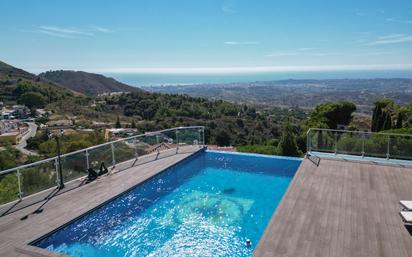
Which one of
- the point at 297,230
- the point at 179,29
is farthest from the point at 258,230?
the point at 179,29

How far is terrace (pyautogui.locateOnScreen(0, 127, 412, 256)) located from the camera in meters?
4.68

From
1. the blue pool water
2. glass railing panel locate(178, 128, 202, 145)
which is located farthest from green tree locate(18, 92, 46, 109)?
the blue pool water

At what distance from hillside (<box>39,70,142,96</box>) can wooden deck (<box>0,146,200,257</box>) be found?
360 feet

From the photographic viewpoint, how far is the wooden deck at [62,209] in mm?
4883

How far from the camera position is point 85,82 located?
121375 millimetres

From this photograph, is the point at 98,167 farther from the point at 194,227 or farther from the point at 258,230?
the point at 258,230

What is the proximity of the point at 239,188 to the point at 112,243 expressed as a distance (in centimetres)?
407

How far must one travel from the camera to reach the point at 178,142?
11.3 m

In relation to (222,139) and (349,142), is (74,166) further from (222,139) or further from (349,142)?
(222,139)

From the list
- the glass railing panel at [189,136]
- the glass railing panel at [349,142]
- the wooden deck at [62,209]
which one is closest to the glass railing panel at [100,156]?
the wooden deck at [62,209]

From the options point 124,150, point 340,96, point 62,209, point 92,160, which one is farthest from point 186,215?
point 340,96

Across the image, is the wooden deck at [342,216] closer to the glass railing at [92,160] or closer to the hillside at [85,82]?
the glass railing at [92,160]

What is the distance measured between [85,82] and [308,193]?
419 ft

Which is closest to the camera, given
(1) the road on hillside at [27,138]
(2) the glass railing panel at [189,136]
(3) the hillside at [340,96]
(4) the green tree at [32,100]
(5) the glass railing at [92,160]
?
(5) the glass railing at [92,160]
